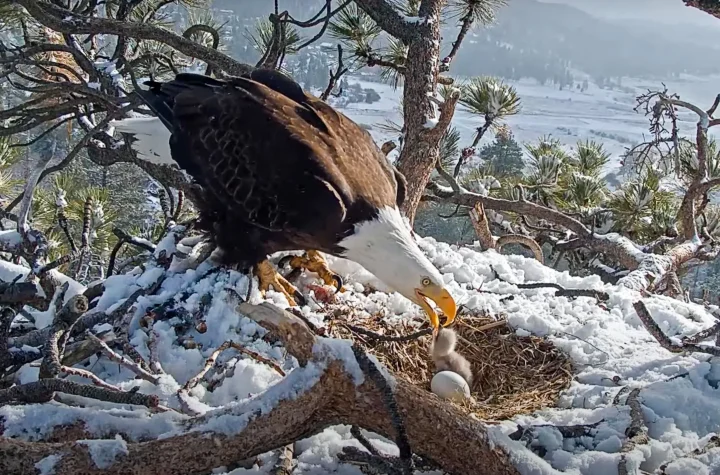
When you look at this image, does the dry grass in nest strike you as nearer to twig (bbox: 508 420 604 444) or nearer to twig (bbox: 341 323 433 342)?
twig (bbox: 341 323 433 342)

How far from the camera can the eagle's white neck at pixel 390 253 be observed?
2.29 meters

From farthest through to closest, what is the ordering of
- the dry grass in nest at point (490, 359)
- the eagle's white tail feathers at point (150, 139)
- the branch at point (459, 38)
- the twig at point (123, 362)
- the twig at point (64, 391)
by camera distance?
the branch at point (459, 38)
the eagle's white tail feathers at point (150, 139)
the dry grass in nest at point (490, 359)
the twig at point (123, 362)
the twig at point (64, 391)

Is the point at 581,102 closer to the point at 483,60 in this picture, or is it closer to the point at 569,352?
the point at 483,60

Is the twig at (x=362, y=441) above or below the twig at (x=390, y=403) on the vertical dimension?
below

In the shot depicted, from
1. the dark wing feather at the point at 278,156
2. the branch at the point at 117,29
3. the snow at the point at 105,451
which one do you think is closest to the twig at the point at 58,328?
the snow at the point at 105,451

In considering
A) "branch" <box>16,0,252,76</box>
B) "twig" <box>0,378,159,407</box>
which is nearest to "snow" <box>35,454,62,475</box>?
"twig" <box>0,378,159,407</box>

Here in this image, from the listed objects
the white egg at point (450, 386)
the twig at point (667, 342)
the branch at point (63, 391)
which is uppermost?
the twig at point (667, 342)

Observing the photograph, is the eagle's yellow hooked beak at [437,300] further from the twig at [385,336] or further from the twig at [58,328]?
the twig at [58,328]

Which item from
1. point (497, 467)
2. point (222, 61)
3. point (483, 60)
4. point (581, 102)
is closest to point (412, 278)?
point (497, 467)

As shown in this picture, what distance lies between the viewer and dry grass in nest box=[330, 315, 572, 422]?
223 centimetres

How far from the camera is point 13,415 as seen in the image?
1.24 m

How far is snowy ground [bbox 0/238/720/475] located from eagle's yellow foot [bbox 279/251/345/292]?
6 cm

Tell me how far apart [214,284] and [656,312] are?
197 centimetres

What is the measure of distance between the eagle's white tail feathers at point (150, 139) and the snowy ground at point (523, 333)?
909 millimetres
